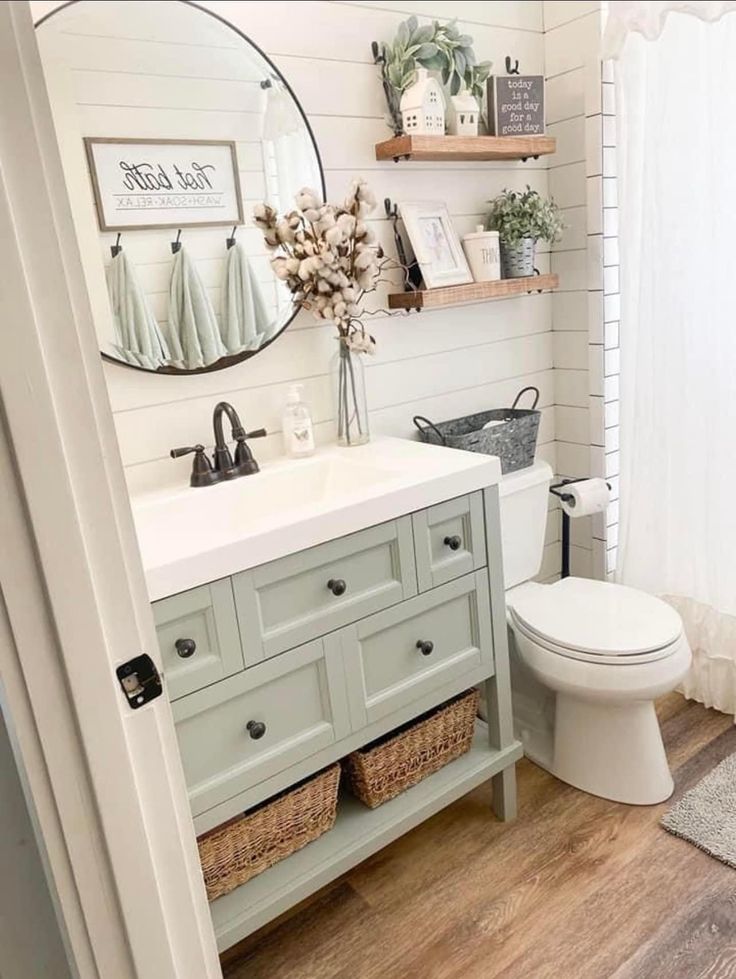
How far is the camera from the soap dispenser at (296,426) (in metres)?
1.81

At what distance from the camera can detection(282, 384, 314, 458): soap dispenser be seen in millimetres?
1813

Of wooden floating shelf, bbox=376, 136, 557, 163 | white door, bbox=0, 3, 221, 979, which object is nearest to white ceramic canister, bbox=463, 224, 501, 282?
wooden floating shelf, bbox=376, 136, 557, 163

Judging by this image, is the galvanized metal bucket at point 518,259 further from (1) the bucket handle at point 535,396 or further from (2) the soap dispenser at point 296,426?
(2) the soap dispenser at point 296,426

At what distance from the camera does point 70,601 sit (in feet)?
2.35

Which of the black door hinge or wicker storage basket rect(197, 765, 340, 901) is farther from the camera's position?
wicker storage basket rect(197, 765, 340, 901)

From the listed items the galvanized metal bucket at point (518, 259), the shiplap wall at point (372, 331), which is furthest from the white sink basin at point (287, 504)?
the galvanized metal bucket at point (518, 259)

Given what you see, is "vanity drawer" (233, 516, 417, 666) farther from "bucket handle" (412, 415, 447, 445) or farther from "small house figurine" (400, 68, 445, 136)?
"small house figurine" (400, 68, 445, 136)

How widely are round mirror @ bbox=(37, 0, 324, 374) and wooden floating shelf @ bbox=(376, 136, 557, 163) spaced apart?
21cm

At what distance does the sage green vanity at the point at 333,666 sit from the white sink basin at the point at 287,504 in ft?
0.09

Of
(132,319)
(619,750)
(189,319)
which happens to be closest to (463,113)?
(189,319)

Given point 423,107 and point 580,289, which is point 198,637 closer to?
point 423,107

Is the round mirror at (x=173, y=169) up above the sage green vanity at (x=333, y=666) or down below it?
above

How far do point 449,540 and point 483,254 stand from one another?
2.95ft

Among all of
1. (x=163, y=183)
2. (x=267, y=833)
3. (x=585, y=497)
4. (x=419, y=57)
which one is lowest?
(x=267, y=833)
